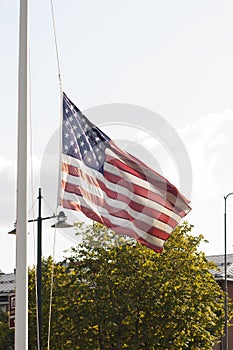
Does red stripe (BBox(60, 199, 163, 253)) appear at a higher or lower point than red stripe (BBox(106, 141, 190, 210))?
lower

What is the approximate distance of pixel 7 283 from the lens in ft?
272

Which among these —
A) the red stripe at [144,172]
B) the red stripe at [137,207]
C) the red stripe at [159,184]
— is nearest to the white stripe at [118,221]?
the red stripe at [137,207]

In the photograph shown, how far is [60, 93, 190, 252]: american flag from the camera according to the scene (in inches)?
557

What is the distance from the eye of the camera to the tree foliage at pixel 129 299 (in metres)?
30.0

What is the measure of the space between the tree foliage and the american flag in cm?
1555

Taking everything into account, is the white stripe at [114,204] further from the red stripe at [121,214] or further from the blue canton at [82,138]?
the blue canton at [82,138]

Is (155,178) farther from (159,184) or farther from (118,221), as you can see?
(118,221)

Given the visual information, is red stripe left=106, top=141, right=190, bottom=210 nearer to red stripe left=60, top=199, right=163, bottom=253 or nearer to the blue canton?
the blue canton

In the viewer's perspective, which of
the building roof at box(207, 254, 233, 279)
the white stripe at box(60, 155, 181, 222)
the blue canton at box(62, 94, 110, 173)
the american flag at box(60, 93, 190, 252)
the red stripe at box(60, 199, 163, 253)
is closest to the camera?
the red stripe at box(60, 199, 163, 253)

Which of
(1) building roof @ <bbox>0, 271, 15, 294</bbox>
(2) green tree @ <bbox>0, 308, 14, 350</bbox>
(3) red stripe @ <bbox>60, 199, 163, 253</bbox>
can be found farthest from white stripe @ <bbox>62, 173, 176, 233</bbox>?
(1) building roof @ <bbox>0, 271, 15, 294</bbox>

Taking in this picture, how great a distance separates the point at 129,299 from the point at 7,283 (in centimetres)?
5463

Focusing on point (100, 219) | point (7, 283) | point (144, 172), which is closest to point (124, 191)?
point (144, 172)

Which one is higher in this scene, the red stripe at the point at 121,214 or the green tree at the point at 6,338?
the red stripe at the point at 121,214

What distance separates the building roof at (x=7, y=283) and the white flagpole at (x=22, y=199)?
62.8 metres
